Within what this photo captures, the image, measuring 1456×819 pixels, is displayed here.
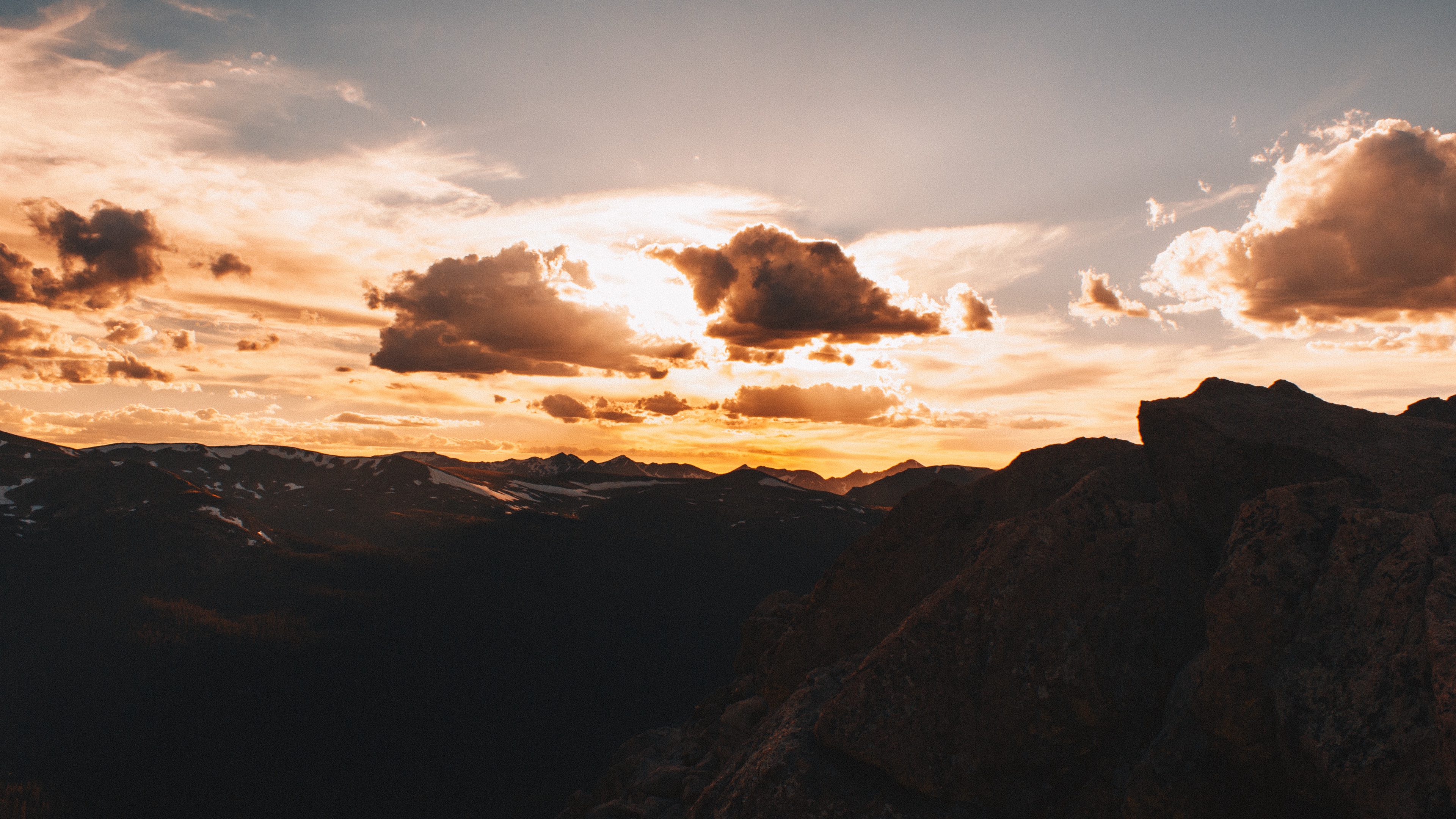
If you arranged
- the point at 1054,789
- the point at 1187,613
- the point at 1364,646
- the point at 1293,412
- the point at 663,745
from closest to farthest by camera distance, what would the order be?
the point at 1364,646 < the point at 1054,789 < the point at 1187,613 < the point at 1293,412 < the point at 663,745

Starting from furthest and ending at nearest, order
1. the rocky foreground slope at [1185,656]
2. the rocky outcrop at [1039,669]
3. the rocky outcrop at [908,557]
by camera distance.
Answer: the rocky outcrop at [908,557] < the rocky outcrop at [1039,669] < the rocky foreground slope at [1185,656]

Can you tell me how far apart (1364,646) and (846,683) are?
1043 centimetres

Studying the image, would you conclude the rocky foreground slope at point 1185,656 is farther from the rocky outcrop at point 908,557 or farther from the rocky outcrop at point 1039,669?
the rocky outcrop at point 908,557

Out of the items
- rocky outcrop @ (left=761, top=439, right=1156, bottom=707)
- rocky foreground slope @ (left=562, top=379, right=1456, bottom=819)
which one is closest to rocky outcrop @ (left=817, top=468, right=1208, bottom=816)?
rocky foreground slope @ (left=562, top=379, right=1456, bottom=819)

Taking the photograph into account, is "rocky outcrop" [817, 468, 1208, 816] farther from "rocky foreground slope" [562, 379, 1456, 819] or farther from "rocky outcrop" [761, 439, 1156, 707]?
"rocky outcrop" [761, 439, 1156, 707]

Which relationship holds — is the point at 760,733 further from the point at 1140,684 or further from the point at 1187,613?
the point at 1187,613

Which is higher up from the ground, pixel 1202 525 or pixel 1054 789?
pixel 1202 525

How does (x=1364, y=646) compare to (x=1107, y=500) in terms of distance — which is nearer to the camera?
(x=1364, y=646)

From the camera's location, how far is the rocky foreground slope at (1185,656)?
37.5 ft

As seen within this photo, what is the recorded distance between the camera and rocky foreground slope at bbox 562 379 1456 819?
1144cm

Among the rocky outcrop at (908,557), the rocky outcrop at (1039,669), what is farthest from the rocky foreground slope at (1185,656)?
the rocky outcrop at (908,557)

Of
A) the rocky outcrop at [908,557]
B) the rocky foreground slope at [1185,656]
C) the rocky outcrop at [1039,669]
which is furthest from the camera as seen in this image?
the rocky outcrop at [908,557]

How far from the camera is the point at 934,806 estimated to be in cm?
1543

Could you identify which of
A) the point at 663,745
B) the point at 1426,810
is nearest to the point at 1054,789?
the point at 1426,810
